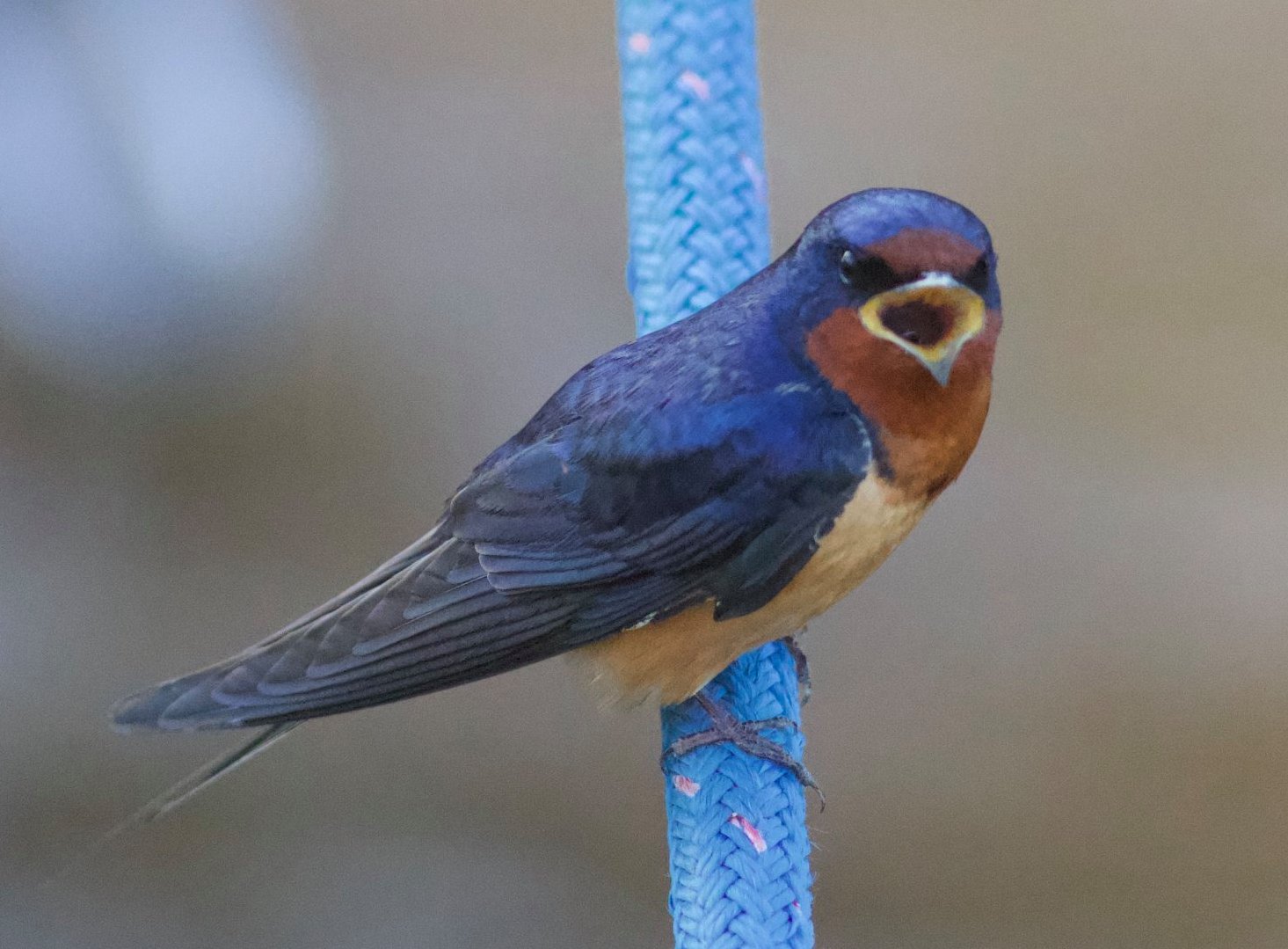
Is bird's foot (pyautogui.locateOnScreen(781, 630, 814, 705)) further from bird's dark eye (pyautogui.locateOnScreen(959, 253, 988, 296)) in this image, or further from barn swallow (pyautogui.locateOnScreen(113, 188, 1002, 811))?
bird's dark eye (pyautogui.locateOnScreen(959, 253, 988, 296))

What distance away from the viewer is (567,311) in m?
2.26

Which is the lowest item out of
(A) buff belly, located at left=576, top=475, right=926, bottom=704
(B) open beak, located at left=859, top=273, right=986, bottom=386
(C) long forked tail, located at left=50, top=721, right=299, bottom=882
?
(C) long forked tail, located at left=50, top=721, right=299, bottom=882

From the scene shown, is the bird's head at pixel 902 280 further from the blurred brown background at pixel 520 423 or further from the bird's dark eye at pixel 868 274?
the blurred brown background at pixel 520 423

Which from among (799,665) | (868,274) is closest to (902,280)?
(868,274)

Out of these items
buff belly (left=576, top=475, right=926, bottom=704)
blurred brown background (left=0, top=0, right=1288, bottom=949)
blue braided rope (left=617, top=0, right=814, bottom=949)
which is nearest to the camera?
buff belly (left=576, top=475, right=926, bottom=704)

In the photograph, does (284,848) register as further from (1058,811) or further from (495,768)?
(1058,811)

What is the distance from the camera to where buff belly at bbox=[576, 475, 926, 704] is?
1063 mm

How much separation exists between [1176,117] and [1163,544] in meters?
0.63

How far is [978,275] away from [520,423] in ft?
4.29

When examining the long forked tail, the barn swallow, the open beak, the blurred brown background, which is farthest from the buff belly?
the blurred brown background

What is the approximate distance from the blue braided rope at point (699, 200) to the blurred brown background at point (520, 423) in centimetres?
63

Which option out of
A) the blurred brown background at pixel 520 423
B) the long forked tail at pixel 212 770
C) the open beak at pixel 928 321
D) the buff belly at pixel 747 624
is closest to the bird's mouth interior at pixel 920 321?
the open beak at pixel 928 321

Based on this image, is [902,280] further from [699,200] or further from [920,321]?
[699,200]

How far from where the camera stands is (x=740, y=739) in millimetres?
1172
